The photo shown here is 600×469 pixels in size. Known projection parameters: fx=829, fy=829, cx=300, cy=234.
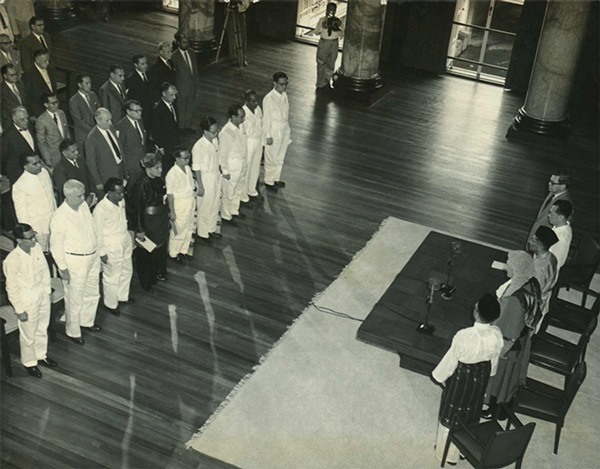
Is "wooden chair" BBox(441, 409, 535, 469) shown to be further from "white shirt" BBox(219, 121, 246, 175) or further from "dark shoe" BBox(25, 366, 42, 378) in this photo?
"white shirt" BBox(219, 121, 246, 175)

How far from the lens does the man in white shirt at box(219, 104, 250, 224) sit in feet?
28.9

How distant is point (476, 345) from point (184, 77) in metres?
6.84

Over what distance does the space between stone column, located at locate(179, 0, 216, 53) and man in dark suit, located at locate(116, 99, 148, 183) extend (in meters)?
5.86

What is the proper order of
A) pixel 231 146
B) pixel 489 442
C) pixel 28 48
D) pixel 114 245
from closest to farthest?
1. pixel 489 442
2. pixel 114 245
3. pixel 231 146
4. pixel 28 48

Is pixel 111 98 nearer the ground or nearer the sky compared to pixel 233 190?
nearer the sky

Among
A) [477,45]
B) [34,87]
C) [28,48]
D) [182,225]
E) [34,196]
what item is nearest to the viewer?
[34,196]

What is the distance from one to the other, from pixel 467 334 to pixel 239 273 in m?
3.28

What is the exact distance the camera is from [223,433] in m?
6.46

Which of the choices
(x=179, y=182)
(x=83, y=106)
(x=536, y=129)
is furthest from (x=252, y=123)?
(x=536, y=129)

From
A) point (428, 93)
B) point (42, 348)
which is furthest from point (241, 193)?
point (428, 93)

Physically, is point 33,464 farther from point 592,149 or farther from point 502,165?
point 592,149

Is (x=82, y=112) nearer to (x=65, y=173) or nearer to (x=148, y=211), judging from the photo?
(x=65, y=173)

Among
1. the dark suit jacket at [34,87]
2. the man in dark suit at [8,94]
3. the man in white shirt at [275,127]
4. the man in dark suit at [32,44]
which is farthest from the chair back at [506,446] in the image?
the man in dark suit at [32,44]

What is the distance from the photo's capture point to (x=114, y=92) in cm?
982
